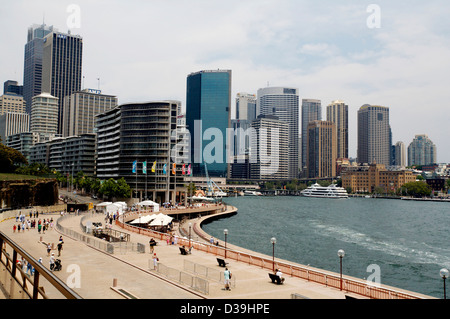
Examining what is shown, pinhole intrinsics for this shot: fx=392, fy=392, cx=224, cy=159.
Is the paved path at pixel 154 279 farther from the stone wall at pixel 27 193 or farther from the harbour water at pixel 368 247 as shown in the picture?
the stone wall at pixel 27 193

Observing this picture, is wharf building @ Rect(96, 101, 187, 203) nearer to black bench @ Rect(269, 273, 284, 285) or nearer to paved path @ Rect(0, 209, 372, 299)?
paved path @ Rect(0, 209, 372, 299)

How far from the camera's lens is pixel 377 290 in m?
22.9

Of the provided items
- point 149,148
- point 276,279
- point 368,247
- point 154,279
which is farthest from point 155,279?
point 149,148

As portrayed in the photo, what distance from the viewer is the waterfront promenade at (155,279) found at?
Result: 2276 centimetres

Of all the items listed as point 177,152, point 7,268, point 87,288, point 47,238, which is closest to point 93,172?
point 177,152

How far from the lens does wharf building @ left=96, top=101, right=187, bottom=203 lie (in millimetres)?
137500

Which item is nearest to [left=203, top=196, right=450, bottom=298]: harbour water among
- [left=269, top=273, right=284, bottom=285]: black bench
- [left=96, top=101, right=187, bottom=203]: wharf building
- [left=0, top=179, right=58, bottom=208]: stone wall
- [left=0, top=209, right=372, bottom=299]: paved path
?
[left=0, top=209, right=372, bottom=299]: paved path

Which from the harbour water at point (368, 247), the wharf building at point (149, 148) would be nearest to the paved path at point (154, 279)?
the harbour water at point (368, 247)

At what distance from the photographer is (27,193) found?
9038cm

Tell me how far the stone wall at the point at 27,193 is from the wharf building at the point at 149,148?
37.3 m

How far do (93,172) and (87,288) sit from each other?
175m
